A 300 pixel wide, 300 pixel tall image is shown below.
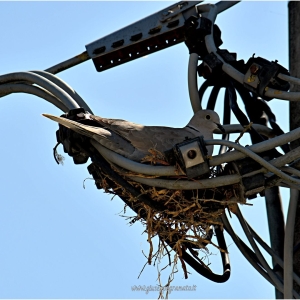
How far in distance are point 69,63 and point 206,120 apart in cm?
87

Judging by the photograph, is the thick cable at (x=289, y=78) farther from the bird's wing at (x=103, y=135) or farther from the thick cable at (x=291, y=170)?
the bird's wing at (x=103, y=135)

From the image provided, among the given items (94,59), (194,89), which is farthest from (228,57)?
(94,59)

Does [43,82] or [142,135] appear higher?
[43,82]

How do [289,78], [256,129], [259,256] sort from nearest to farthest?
1. [289,78]
2. [259,256]
3. [256,129]

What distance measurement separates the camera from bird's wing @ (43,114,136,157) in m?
4.71

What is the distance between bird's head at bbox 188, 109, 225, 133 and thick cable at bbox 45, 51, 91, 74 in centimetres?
73

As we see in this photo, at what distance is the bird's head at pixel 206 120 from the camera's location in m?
6.05

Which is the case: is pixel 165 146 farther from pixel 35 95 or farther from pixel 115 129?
pixel 35 95

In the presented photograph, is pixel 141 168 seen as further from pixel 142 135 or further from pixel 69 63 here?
pixel 69 63

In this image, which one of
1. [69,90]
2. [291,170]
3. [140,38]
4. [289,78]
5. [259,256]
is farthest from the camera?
[140,38]

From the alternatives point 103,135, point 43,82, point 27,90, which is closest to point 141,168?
point 103,135

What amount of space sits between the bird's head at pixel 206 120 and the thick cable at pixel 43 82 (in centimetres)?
127

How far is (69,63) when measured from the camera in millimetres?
5980

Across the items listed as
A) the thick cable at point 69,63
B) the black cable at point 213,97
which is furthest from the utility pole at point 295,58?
the thick cable at point 69,63
